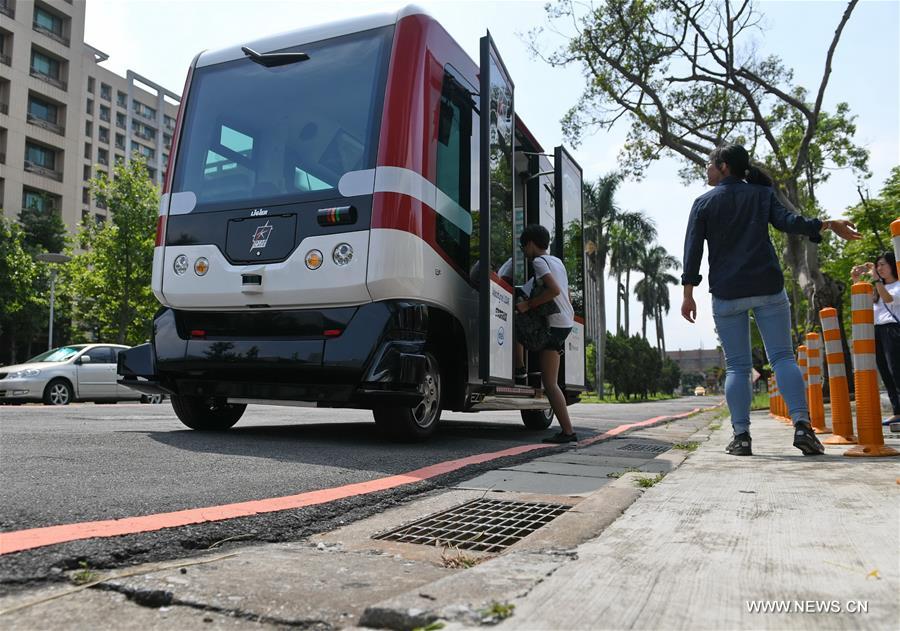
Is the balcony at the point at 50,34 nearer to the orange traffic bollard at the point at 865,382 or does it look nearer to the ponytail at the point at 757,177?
the ponytail at the point at 757,177

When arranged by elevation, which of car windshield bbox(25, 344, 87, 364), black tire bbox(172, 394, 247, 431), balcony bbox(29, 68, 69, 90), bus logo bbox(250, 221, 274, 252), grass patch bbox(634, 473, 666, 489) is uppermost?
balcony bbox(29, 68, 69, 90)

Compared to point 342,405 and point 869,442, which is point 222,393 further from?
point 869,442

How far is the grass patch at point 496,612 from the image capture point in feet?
4.70

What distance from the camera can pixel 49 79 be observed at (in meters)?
43.1

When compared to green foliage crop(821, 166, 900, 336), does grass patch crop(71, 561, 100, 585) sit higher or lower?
lower

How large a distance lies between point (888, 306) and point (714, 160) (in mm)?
3084

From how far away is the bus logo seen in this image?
5047 millimetres

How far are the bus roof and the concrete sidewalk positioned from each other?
3851 millimetres

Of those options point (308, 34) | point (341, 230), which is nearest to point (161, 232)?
point (341, 230)

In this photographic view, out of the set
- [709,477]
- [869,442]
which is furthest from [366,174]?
[869,442]

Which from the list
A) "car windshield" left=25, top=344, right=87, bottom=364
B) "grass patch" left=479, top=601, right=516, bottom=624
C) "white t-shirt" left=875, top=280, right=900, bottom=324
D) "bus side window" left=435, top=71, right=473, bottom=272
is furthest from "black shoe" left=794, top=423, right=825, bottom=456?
"car windshield" left=25, top=344, right=87, bottom=364

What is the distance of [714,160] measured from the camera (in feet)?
16.0

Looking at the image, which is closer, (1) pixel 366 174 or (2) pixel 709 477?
(2) pixel 709 477

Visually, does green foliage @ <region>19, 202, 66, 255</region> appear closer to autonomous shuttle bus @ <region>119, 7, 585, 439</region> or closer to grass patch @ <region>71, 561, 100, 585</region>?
autonomous shuttle bus @ <region>119, 7, 585, 439</region>
